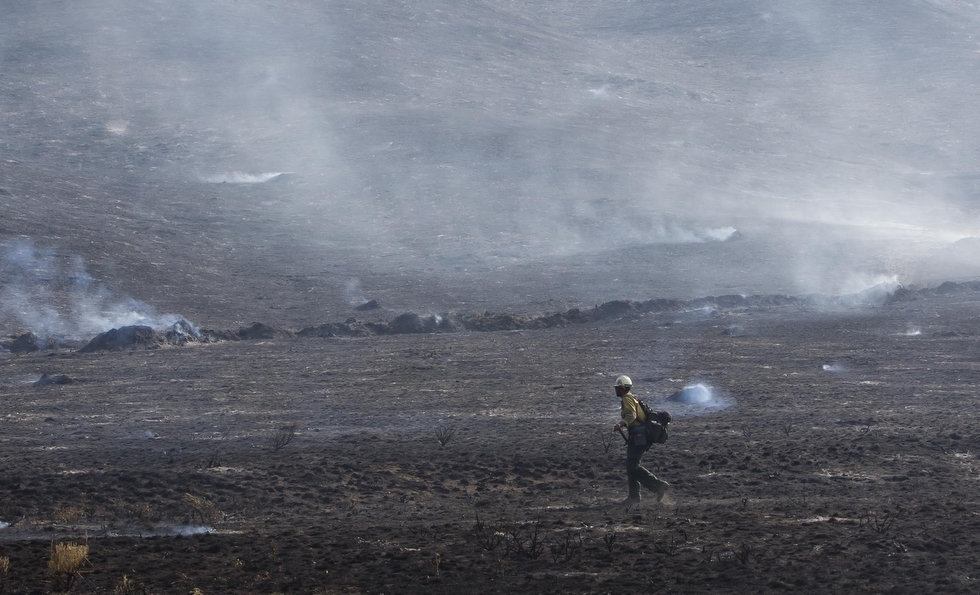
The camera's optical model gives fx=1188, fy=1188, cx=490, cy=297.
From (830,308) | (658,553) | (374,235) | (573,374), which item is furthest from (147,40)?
(658,553)

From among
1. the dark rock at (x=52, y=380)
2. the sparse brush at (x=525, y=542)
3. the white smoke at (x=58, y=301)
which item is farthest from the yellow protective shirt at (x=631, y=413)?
the white smoke at (x=58, y=301)

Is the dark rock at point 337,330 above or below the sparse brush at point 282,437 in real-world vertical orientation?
below

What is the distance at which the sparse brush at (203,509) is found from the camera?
36.9ft

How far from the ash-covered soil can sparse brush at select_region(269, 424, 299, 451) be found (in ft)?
0.18

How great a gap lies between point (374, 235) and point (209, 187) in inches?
407

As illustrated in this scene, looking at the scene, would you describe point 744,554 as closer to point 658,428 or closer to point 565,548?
point 565,548

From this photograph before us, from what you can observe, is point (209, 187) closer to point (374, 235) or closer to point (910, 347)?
point (374, 235)

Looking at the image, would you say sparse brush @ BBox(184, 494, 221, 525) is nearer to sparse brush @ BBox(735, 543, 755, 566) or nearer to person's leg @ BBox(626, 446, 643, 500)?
person's leg @ BBox(626, 446, 643, 500)

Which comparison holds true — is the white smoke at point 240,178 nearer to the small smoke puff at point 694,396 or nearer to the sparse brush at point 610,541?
the small smoke puff at point 694,396

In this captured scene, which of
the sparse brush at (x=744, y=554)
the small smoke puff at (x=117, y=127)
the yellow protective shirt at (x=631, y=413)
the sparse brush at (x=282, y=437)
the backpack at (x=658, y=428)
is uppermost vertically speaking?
the small smoke puff at (x=117, y=127)

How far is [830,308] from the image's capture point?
32656 millimetres

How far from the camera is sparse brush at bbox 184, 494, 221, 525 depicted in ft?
36.9

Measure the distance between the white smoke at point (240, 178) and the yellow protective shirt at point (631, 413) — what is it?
4607 cm

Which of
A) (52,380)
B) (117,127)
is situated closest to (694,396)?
(52,380)
